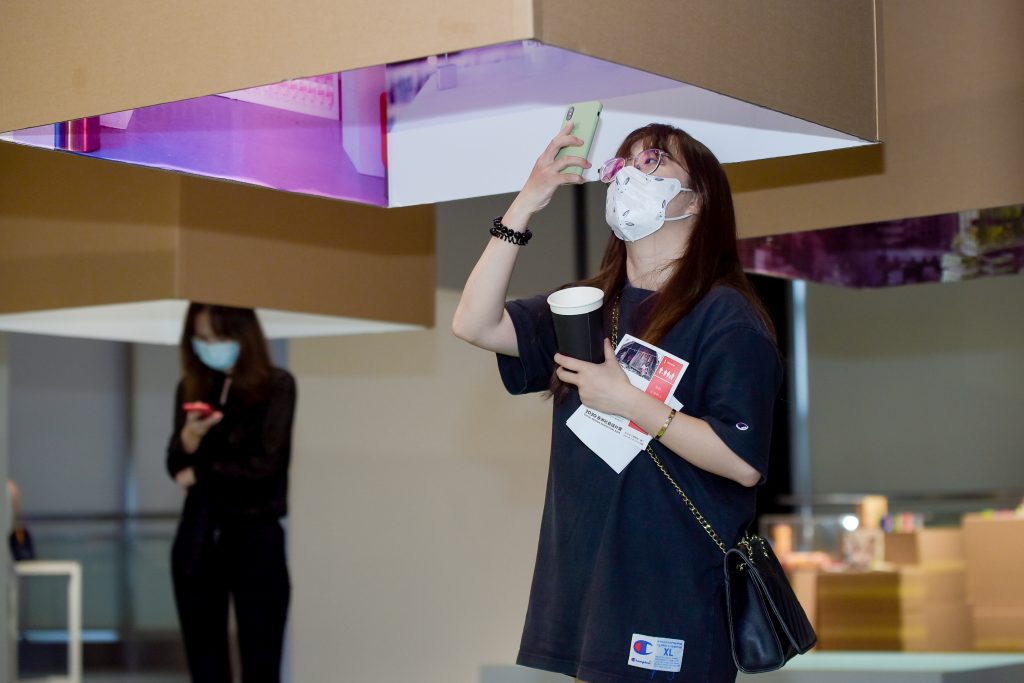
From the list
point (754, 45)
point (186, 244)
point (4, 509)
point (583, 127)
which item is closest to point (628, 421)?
point (583, 127)

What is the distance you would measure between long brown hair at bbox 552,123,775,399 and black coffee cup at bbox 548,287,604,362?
0.09m

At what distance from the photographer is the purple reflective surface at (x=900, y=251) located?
254cm

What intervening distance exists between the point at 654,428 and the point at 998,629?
3219 mm

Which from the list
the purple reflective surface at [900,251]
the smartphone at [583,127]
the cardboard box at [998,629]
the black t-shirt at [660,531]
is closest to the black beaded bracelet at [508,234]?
the smartphone at [583,127]

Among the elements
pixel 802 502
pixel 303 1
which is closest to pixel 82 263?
pixel 303 1

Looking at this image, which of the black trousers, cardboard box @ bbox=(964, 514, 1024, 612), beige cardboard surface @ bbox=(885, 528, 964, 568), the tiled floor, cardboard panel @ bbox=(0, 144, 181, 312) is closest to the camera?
cardboard panel @ bbox=(0, 144, 181, 312)

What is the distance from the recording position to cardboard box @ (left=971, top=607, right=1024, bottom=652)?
4180 mm

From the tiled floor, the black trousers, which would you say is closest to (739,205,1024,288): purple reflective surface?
the black trousers

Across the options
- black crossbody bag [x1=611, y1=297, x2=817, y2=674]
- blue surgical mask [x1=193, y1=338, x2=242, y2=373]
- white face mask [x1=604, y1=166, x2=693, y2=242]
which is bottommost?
black crossbody bag [x1=611, y1=297, x2=817, y2=674]

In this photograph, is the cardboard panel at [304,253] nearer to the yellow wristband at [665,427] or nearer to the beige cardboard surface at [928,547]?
the yellow wristband at [665,427]

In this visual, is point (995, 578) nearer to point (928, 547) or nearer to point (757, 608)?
point (928, 547)

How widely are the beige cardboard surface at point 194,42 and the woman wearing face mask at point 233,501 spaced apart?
1738mm

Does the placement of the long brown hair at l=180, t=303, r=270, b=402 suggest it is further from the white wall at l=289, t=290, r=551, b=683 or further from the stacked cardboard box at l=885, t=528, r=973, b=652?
the stacked cardboard box at l=885, t=528, r=973, b=652

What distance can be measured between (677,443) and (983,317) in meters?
5.36
